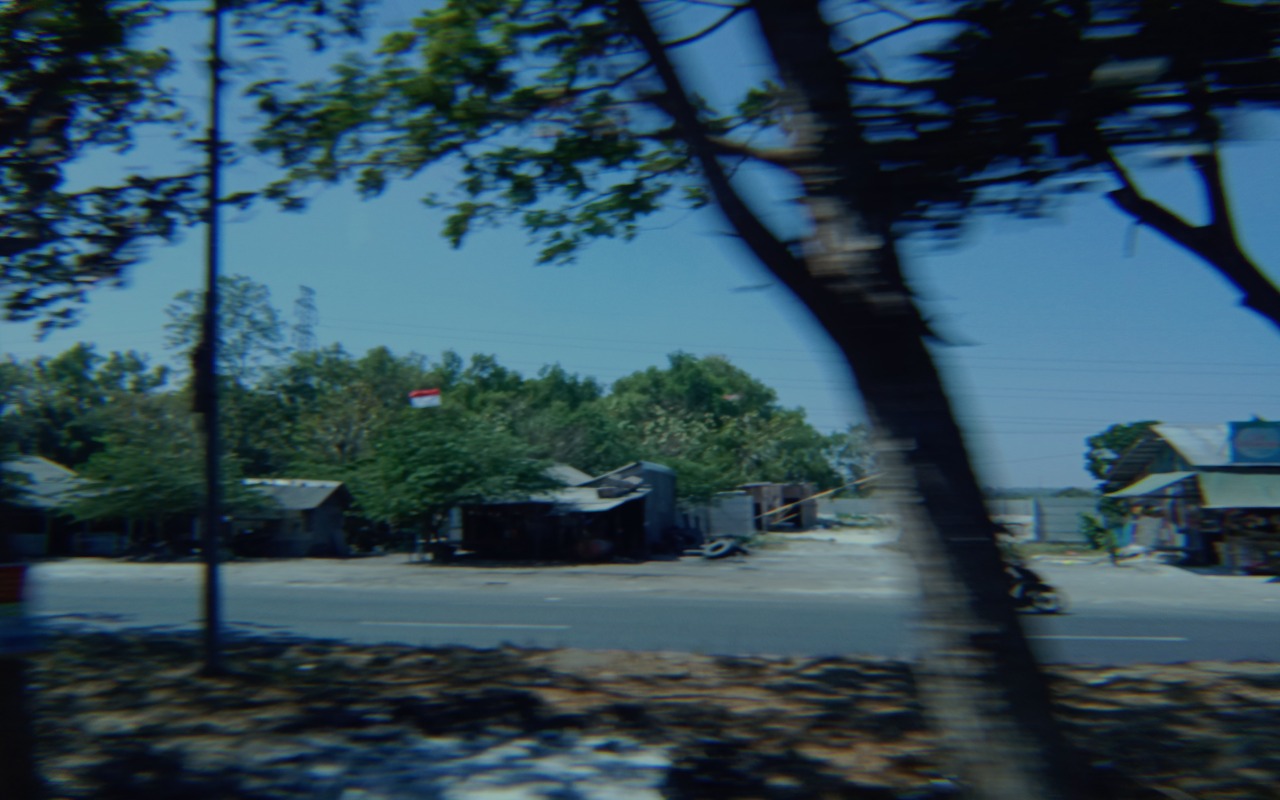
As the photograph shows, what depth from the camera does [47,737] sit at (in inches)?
267

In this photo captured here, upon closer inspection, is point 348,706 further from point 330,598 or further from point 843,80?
point 330,598

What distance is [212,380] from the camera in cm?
891

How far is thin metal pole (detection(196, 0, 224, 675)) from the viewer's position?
863 cm

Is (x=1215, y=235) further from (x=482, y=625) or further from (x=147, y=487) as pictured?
(x=147, y=487)

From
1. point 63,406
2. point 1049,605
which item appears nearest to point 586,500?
point 1049,605

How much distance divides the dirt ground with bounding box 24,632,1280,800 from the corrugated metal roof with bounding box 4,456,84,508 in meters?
30.0

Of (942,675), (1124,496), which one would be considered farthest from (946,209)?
(1124,496)

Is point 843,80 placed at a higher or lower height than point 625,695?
higher

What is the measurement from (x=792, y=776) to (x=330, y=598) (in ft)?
48.1

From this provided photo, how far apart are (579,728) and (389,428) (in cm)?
2792

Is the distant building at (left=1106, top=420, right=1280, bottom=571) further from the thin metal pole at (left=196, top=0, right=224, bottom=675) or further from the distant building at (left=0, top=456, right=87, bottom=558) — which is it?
the distant building at (left=0, top=456, right=87, bottom=558)

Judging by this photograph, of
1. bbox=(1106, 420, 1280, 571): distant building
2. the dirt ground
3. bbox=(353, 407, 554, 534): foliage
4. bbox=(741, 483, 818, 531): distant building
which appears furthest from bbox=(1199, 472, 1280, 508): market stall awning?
bbox=(741, 483, 818, 531): distant building

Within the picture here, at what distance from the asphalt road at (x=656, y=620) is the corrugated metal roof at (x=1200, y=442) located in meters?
11.4

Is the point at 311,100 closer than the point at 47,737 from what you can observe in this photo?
No
